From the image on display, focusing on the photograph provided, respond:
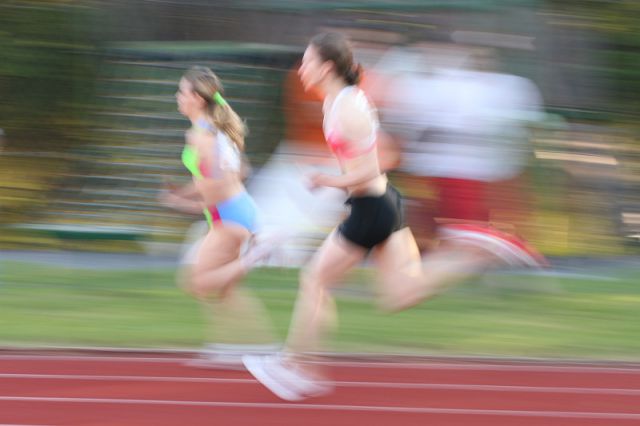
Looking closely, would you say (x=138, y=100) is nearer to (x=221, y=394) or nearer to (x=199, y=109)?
(x=199, y=109)

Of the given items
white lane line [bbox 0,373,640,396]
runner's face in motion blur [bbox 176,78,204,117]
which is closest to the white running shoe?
white lane line [bbox 0,373,640,396]

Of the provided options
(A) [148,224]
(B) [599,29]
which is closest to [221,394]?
(A) [148,224]

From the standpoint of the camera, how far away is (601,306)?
8547mm

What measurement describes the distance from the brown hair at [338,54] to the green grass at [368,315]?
6.40ft

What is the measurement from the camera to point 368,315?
8086 millimetres

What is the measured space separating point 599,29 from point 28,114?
548cm

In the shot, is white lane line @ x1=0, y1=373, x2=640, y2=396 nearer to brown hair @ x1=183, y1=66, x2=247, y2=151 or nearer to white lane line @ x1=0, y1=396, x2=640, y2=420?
white lane line @ x1=0, y1=396, x2=640, y2=420

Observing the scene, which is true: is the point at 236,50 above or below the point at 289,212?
above

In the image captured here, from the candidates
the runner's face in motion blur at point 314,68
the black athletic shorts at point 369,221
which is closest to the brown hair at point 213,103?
the runner's face in motion blur at point 314,68

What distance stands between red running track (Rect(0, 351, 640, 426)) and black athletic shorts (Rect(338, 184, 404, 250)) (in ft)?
2.53

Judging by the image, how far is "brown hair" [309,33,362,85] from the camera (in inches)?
218

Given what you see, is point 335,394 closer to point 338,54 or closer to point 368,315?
point 338,54

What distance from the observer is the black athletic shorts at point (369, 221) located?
18.4 ft

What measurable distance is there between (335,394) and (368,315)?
2202mm
